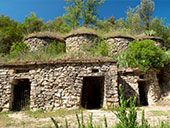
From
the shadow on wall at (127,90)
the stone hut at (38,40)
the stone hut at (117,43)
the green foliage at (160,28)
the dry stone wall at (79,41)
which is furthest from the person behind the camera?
the green foliage at (160,28)

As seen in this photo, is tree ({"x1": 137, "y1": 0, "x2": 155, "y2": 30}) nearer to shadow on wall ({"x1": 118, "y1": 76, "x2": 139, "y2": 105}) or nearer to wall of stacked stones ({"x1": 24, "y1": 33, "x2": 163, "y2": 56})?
wall of stacked stones ({"x1": 24, "y1": 33, "x2": 163, "y2": 56})

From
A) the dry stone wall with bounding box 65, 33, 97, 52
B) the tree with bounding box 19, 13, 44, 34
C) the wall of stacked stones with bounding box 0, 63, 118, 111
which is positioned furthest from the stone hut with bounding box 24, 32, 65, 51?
the tree with bounding box 19, 13, 44, 34

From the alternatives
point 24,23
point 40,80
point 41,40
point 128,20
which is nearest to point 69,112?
point 40,80

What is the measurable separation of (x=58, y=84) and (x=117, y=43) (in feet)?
24.4

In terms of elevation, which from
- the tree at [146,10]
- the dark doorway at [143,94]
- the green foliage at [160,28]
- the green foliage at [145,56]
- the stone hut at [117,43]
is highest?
the tree at [146,10]

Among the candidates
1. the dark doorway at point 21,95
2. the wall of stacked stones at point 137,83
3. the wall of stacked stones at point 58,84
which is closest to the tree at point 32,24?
the dark doorway at point 21,95

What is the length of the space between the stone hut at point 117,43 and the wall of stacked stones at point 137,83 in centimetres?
371

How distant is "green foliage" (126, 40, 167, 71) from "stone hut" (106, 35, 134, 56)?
303cm

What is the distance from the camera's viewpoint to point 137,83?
9.22m

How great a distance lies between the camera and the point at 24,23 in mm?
19953

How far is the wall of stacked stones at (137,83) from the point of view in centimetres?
906

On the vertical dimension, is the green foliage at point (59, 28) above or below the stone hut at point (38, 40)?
above

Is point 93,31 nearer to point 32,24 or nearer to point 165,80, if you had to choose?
point 165,80

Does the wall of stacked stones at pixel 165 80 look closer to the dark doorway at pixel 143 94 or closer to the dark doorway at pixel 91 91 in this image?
the dark doorway at pixel 143 94
